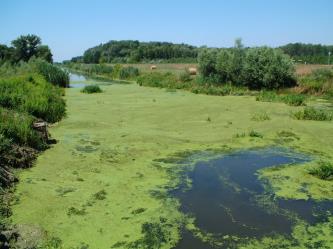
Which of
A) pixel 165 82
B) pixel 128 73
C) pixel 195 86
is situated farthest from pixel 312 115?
pixel 128 73

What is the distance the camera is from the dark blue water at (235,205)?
551cm

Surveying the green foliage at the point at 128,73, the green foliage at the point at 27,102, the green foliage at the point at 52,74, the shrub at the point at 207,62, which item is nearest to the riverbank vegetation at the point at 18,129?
the green foliage at the point at 27,102

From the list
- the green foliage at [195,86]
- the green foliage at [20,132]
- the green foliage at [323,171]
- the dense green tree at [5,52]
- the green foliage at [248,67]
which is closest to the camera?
the green foliage at [323,171]

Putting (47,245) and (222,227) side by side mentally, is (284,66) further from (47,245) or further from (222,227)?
(47,245)

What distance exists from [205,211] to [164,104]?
1207 cm

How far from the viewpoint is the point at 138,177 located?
25.0 feet

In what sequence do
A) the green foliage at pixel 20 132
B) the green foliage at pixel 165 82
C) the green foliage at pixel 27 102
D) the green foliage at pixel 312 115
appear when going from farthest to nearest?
the green foliage at pixel 165 82 < the green foliage at pixel 312 115 < the green foliage at pixel 27 102 < the green foliage at pixel 20 132

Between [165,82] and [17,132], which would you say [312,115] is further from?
[165,82]

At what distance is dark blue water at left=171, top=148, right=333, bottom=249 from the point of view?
551 cm

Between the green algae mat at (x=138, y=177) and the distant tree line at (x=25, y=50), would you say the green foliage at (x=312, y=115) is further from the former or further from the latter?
the distant tree line at (x=25, y=50)

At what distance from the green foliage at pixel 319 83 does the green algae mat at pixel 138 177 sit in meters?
6.70

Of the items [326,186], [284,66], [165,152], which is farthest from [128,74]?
[326,186]

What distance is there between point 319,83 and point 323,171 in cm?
1457

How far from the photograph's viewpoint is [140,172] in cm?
793
